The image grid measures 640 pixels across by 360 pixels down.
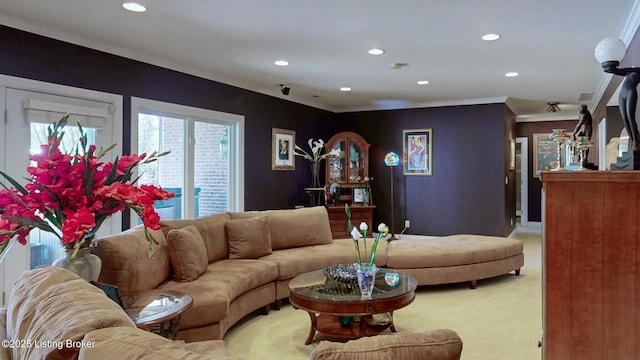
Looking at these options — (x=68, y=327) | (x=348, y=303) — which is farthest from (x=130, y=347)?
(x=348, y=303)

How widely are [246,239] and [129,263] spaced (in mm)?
1429

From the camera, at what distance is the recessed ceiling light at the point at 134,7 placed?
3166mm

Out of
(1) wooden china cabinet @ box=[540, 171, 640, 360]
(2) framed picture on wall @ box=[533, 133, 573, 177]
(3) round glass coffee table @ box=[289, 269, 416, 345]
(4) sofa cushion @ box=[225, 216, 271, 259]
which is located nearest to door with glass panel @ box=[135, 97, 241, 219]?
(4) sofa cushion @ box=[225, 216, 271, 259]

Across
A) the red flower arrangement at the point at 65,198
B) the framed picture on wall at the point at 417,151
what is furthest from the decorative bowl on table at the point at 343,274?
the framed picture on wall at the point at 417,151

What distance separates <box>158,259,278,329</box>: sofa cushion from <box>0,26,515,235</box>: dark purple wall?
2.14 metres

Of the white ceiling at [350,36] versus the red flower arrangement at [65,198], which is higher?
the white ceiling at [350,36]

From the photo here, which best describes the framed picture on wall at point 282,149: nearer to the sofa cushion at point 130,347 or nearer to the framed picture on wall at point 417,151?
the framed picture on wall at point 417,151

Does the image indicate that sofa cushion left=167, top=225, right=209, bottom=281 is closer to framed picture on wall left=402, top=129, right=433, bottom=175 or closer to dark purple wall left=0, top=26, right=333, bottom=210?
dark purple wall left=0, top=26, right=333, bottom=210

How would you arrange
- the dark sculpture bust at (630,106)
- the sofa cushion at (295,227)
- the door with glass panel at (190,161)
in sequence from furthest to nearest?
the door with glass panel at (190,161) < the sofa cushion at (295,227) < the dark sculpture bust at (630,106)

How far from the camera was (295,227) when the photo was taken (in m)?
4.88

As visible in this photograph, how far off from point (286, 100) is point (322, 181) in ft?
5.43

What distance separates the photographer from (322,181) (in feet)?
26.1

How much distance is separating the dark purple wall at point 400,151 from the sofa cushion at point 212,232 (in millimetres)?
1562

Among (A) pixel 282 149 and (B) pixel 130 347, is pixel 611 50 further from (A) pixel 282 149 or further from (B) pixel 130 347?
(A) pixel 282 149
